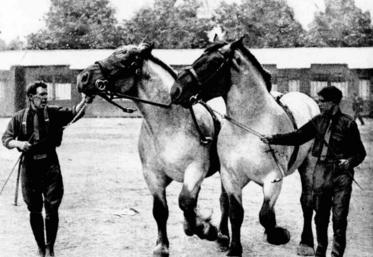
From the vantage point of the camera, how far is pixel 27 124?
18.4 ft

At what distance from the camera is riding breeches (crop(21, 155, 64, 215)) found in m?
5.50

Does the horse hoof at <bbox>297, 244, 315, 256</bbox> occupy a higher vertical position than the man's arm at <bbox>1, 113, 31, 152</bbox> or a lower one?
lower

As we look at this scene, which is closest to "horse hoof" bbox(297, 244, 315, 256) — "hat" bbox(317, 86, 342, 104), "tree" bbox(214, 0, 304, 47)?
"hat" bbox(317, 86, 342, 104)

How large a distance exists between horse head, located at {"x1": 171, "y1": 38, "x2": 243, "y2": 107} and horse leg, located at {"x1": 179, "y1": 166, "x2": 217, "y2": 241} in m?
0.76

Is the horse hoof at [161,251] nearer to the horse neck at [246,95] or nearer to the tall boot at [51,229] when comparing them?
the tall boot at [51,229]

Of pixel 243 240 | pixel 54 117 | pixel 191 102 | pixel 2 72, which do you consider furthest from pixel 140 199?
pixel 2 72

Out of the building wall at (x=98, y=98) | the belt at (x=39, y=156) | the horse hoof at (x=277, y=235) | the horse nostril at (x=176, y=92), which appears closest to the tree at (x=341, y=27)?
the building wall at (x=98, y=98)

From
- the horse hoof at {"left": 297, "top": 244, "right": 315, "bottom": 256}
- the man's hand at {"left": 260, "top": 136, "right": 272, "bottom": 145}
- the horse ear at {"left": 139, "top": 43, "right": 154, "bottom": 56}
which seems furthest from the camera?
the horse hoof at {"left": 297, "top": 244, "right": 315, "bottom": 256}

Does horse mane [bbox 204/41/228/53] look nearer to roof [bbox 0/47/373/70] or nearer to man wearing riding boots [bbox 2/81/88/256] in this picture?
man wearing riding boots [bbox 2/81/88/256]

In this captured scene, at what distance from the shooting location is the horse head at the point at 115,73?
17.6 ft

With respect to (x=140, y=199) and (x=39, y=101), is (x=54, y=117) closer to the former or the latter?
(x=39, y=101)

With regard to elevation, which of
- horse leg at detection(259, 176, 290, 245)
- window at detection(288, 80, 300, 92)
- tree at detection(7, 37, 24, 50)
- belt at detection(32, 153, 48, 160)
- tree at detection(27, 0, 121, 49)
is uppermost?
tree at detection(7, 37, 24, 50)

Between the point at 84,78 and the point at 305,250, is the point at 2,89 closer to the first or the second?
the point at 84,78

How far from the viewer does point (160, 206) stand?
5.65m
